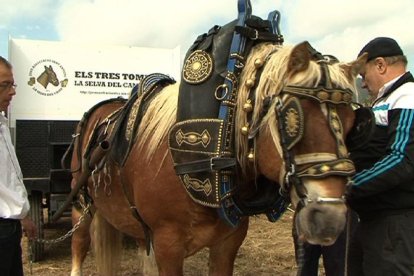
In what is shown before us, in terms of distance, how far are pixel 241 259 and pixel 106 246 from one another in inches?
72.4

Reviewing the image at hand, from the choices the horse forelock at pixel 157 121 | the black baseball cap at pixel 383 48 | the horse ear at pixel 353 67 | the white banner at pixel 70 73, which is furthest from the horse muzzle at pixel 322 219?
the white banner at pixel 70 73

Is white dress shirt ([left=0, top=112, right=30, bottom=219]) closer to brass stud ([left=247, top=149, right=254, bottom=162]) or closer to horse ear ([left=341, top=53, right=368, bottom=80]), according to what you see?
brass stud ([left=247, top=149, right=254, bottom=162])

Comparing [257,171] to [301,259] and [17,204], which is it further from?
[17,204]

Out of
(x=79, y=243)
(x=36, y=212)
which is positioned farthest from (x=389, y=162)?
(x=36, y=212)

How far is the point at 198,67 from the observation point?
7.61 feet

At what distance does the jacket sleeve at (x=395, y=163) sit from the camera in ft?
7.16

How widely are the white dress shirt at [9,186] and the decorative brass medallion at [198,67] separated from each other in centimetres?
101

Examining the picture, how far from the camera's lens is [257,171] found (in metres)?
2.13

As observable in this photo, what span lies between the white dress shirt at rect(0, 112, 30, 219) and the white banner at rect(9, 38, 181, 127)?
9.88 ft

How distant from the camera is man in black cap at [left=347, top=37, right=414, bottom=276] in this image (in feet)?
7.23

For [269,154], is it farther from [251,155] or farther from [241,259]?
[241,259]

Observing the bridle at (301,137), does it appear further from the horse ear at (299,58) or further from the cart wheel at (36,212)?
the cart wheel at (36,212)

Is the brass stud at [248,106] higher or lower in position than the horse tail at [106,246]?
higher

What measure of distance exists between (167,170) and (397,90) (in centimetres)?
126
